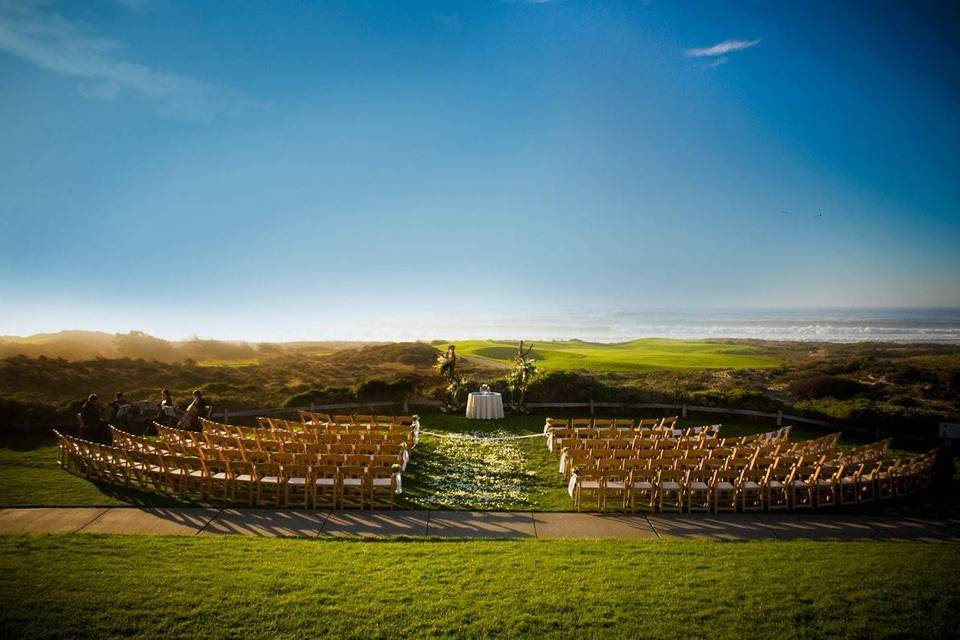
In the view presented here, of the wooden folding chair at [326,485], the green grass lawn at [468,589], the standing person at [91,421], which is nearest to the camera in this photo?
the green grass lawn at [468,589]

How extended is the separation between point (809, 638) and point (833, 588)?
4.61ft

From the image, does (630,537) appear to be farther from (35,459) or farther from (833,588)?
(35,459)

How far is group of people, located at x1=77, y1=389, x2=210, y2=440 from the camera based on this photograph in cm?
1383

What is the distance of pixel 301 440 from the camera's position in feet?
43.9

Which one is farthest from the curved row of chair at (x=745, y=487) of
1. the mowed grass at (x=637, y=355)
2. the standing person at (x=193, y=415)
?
the mowed grass at (x=637, y=355)

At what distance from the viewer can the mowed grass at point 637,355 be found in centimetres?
4588

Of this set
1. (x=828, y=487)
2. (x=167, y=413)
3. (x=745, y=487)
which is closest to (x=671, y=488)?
(x=745, y=487)

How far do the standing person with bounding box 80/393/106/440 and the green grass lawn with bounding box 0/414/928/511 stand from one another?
930mm

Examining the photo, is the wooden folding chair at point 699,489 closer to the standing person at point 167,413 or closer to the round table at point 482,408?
the round table at point 482,408

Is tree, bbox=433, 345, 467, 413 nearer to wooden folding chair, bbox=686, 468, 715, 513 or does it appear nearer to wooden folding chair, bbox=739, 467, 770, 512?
wooden folding chair, bbox=686, 468, 715, 513

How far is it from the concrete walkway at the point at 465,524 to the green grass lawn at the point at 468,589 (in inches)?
30.0

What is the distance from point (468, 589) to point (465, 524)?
120 inches

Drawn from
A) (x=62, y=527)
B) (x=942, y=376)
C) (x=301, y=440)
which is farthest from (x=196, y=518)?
(x=942, y=376)

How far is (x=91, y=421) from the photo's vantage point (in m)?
13.8
